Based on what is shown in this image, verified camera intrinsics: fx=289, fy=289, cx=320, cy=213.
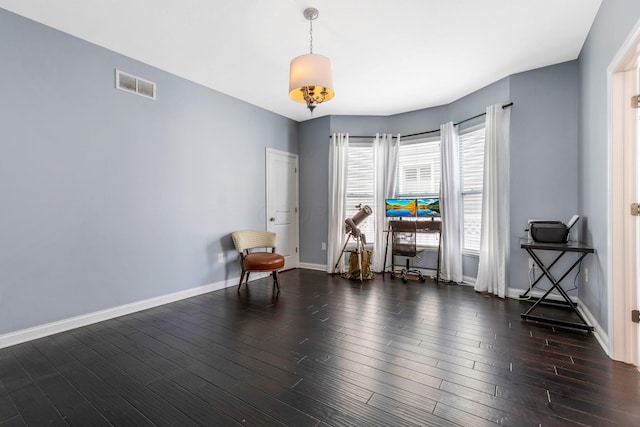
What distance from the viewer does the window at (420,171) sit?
187 inches

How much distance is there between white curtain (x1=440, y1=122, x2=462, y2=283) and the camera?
14.3 ft

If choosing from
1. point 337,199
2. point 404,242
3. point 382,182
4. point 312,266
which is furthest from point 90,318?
point 382,182

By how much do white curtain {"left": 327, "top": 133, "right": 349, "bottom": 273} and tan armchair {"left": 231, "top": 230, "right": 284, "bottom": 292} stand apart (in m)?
1.11

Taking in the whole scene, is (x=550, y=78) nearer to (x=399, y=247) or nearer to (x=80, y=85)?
(x=399, y=247)

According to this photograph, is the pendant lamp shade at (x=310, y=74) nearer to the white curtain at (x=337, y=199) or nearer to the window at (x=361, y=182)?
the white curtain at (x=337, y=199)

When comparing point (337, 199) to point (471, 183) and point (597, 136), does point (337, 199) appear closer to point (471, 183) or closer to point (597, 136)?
point (471, 183)

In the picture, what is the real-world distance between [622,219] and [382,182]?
316cm

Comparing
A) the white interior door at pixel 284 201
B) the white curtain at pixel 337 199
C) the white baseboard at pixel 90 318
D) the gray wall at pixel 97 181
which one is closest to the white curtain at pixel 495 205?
the white curtain at pixel 337 199

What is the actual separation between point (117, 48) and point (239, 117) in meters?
1.72

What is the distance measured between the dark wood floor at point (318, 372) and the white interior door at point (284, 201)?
214 centimetres

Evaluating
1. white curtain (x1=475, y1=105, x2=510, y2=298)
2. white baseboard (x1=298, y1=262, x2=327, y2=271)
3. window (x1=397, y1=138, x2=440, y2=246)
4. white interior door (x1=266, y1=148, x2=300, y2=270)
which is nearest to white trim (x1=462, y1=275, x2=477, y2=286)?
white curtain (x1=475, y1=105, x2=510, y2=298)

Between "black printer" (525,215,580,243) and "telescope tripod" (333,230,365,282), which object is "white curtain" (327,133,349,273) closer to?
"telescope tripod" (333,230,365,282)

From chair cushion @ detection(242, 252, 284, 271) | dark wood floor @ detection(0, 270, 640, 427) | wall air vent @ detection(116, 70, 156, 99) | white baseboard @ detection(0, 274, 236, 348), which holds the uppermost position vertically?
wall air vent @ detection(116, 70, 156, 99)

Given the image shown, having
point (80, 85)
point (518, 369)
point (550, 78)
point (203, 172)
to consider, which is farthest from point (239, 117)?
point (518, 369)
